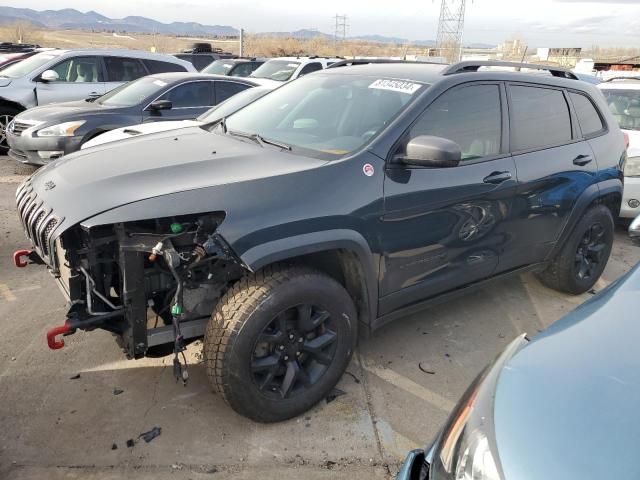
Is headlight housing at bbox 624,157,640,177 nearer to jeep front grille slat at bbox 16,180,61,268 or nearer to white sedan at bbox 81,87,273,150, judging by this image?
white sedan at bbox 81,87,273,150

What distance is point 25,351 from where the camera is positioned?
3.29 metres

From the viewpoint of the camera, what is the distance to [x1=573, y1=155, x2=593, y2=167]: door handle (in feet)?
12.9

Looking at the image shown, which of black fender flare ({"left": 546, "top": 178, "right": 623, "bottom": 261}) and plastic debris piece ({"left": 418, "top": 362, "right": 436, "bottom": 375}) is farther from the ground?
black fender flare ({"left": 546, "top": 178, "right": 623, "bottom": 261})

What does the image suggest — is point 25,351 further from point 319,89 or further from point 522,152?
point 522,152

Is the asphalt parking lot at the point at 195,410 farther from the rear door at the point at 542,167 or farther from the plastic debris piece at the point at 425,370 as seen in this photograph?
the rear door at the point at 542,167

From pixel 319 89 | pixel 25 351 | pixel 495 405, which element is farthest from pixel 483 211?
pixel 25 351

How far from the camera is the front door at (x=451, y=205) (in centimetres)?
290

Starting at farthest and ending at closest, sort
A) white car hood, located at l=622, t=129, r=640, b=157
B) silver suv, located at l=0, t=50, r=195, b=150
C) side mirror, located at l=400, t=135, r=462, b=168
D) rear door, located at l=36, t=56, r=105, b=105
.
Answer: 1. rear door, located at l=36, t=56, r=105, b=105
2. silver suv, located at l=0, t=50, r=195, b=150
3. white car hood, located at l=622, t=129, r=640, b=157
4. side mirror, located at l=400, t=135, r=462, b=168

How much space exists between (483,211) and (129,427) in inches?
93.1

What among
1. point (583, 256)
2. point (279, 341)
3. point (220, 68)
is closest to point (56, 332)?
point (279, 341)

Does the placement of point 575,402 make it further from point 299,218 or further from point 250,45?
point 250,45

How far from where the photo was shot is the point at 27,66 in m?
9.83

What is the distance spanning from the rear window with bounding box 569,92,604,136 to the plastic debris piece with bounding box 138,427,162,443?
3683 mm

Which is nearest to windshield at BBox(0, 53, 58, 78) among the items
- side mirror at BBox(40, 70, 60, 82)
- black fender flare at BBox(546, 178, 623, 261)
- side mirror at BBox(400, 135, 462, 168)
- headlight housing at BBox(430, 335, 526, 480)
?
side mirror at BBox(40, 70, 60, 82)
